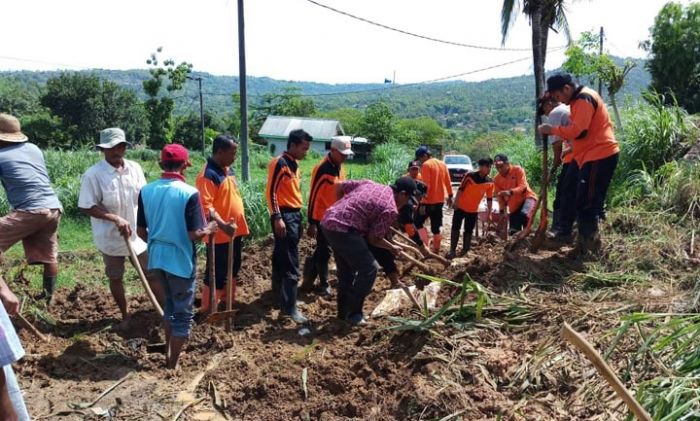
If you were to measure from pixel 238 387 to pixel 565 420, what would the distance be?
6.99 ft

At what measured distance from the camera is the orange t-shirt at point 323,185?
565cm

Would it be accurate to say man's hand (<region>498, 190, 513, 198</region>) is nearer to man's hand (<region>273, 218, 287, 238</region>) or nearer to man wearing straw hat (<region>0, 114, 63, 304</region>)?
man's hand (<region>273, 218, 287, 238</region>)

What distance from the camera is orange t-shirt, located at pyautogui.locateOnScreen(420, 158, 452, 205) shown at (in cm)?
761

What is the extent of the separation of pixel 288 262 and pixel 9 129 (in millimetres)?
2648

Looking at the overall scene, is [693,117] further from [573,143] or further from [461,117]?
[461,117]

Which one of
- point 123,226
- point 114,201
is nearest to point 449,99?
point 114,201

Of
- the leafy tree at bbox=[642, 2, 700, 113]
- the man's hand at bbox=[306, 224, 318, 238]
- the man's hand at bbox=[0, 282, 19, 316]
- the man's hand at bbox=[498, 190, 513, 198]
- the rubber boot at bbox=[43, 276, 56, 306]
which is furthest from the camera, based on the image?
the leafy tree at bbox=[642, 2, 700, 113]

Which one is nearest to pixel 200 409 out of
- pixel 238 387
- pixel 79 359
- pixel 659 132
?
pixel 238 387

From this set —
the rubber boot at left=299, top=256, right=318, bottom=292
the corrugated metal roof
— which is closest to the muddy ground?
the rubber boot at left=299, top=256, right=318, bottom=292

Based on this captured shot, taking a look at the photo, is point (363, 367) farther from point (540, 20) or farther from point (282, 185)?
point (540, 20)

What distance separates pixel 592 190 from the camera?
516 centimetres

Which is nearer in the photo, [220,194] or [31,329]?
[31,329]

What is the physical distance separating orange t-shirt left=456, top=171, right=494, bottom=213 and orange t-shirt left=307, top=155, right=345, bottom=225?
239 cm

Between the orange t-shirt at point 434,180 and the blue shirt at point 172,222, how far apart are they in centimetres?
419
